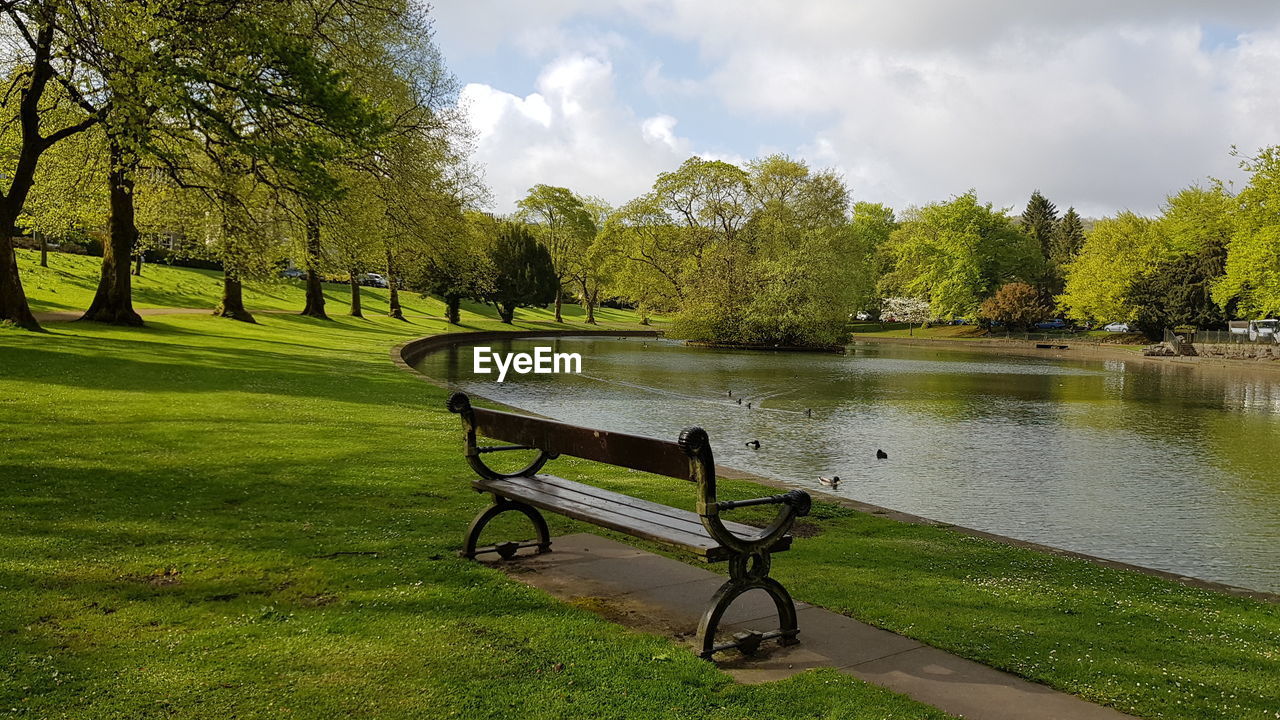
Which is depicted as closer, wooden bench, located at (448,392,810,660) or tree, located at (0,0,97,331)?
wooden bench, located at (448,392,810,660)

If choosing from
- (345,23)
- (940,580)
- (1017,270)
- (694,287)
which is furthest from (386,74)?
(1017,270)

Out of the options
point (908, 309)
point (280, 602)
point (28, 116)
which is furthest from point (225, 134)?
point (908, 309)

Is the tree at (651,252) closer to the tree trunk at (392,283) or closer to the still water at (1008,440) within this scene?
the tree trunk at (392,283)

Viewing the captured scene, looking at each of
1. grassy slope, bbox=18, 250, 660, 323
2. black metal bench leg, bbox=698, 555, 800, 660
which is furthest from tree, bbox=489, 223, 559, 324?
black metal bench leg, bbox=698, 555, 800, 660

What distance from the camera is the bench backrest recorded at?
495cm

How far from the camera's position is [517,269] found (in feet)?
201

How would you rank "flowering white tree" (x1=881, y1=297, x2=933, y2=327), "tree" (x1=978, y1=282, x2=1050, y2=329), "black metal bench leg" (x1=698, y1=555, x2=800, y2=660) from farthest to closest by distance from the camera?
1. "flowering white tree" (x1=881, y1=297, x2=933, y2=327)
2. "tree" (x1=978, y1=282, x2=1050, y2=329)
3. "black metal bench leg" (x1=698, y1=555, x2=800, y2=660)

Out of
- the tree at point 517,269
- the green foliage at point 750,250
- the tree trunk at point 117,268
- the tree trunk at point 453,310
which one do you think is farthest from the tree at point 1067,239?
the tree trunk at point 117,268

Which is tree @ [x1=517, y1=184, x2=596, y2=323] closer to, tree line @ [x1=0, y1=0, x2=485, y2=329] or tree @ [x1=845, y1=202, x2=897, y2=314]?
tree @ [x1=845, y1=202, x2=897, y2=314]

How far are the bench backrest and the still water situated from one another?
6.42 m

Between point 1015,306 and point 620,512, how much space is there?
80499 mm

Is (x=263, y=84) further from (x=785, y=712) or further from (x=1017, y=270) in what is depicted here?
(x=1017, y=270)

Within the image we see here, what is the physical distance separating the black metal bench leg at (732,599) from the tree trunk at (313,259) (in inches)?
566

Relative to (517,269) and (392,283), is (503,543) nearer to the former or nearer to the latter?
(392,283)
